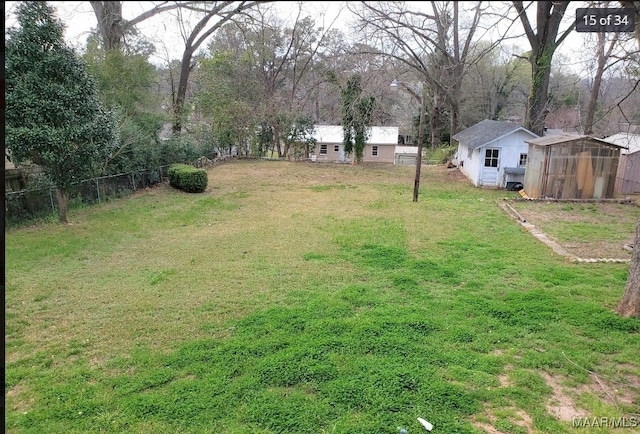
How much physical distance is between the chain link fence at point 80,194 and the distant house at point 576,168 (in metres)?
14.1

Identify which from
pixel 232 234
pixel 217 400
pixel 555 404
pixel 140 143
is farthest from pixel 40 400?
pixel 140 143

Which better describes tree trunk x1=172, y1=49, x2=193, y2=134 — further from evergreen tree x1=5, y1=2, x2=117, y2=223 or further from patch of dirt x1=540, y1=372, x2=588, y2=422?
patch of dirt x1=540, y1=372, x2=588, y2=422

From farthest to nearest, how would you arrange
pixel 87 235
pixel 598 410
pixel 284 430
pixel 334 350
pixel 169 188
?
pixel 169 188
pixel 87 235
pixel 334 350
pixel 598 410
pixel 284 430

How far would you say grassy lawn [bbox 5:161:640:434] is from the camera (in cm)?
309

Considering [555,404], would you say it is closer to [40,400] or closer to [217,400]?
[217,400]

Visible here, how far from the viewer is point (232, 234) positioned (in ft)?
29.3

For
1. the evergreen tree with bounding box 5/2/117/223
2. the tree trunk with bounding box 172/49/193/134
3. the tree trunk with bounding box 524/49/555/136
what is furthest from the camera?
the tree trunk with bounding box 172/49/193/134

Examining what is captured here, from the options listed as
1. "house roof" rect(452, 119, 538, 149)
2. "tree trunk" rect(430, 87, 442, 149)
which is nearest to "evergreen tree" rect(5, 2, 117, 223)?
"house roof" rect(452, 119, 538, 149)

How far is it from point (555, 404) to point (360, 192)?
11886 mm

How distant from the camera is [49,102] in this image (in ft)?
27.7

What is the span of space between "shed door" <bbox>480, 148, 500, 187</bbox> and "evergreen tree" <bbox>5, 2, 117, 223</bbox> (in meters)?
13.3

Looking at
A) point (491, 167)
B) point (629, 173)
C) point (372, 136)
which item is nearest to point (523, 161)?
point (491, 167)

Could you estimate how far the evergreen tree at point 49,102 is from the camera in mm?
8180

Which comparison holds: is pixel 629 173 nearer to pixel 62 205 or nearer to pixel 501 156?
pixel 501 156
